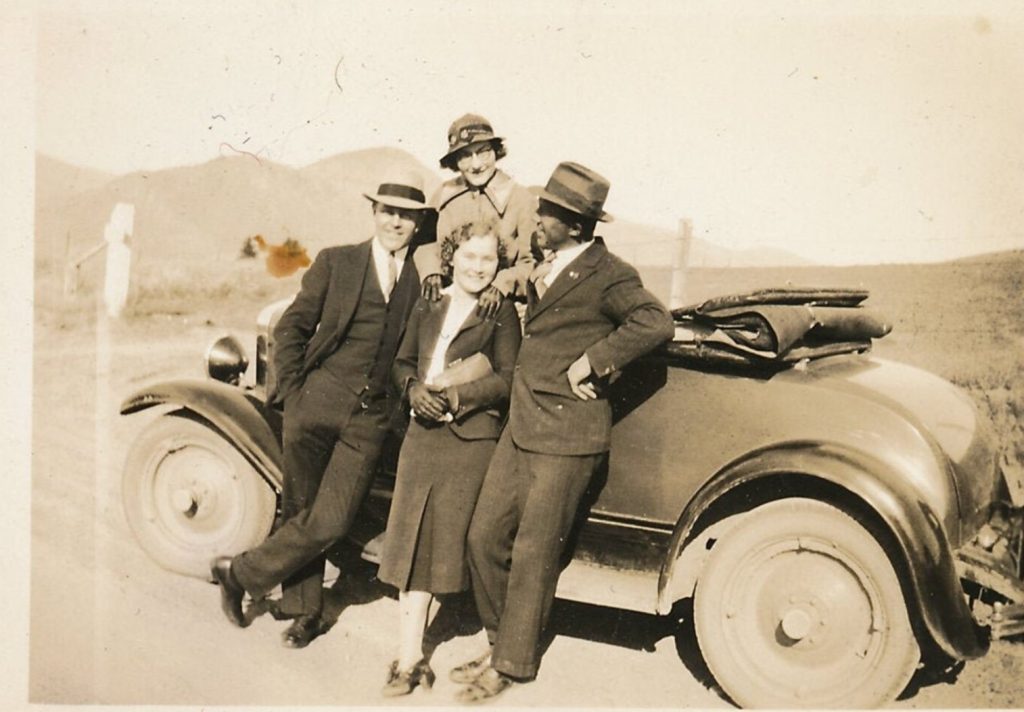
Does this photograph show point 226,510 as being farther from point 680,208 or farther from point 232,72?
point 680,208

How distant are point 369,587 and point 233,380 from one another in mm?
1312

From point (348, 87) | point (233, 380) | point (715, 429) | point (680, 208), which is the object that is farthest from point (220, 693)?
point (680, 208)

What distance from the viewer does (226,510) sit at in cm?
402

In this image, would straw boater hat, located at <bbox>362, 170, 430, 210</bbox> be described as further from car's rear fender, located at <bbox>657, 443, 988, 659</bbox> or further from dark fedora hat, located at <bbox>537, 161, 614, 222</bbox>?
car's rear fender, located at <bbox>657, 443, 988, 659</bbox>

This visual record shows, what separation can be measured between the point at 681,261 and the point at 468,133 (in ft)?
5.44

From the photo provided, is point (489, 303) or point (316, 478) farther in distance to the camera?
point (316, 478)

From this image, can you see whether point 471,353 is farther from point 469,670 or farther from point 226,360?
point 226,360

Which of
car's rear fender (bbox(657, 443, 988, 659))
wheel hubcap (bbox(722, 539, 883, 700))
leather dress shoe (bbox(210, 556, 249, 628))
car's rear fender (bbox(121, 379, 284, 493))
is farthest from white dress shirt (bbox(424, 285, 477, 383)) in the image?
wheel hubcap (bbox(722, 539, 883, 700))

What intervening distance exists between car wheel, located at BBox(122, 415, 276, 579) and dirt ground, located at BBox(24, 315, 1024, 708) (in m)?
0.13

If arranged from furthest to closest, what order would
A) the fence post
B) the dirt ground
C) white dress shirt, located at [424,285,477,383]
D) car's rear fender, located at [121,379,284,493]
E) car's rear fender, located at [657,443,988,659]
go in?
the fence post → car's rear fender, located at [121,379,284,493] → the dirt ground → white dress shirt, located at [424,285,477,383] → car's rear fender, located at [657,443,988,659]

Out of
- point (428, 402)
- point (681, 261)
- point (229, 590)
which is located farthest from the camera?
point (681, 261)

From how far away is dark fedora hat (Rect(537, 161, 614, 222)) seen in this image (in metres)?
3.14

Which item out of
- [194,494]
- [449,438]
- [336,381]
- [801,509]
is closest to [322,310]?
[336,381]

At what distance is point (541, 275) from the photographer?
10.8 ft
